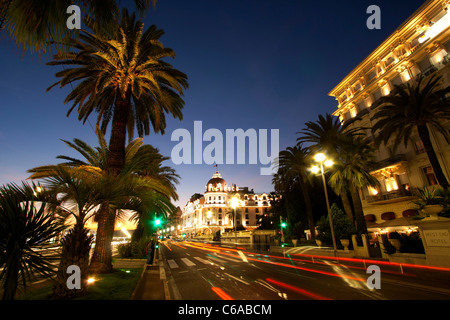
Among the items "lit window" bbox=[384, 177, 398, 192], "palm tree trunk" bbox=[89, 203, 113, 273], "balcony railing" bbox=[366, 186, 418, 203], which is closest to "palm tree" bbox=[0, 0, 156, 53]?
"palm tree trunk" bbox=[89, 203, 113, 273]

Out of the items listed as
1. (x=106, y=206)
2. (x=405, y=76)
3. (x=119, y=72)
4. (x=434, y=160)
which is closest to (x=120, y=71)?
(x=119, y=72)

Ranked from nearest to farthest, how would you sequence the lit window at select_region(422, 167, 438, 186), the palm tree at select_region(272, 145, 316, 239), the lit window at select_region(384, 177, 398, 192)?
the lit window at select_region(422, 167, 438, 186) < the lit window at select_region(384, 177, 398, 192) < the palm tree at select_region(272, 145, 316, 239)

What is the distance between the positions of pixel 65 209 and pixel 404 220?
86.5ft

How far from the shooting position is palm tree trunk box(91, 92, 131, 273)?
1027 centimetres

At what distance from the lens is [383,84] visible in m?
29.1

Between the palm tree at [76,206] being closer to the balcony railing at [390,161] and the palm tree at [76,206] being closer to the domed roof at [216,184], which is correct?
the balcony railing at [390,161]

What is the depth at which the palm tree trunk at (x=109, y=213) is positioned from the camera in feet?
33.7

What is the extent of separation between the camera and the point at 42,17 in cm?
379

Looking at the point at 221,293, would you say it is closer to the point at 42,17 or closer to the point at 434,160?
the point at 42,17

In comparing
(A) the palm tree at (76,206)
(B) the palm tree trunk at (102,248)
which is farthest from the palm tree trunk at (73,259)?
(B) the palm tree trunk at (102,248)

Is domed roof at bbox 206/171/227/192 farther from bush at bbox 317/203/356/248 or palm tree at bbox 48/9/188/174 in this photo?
palm tree at bbox 48/9/188/174

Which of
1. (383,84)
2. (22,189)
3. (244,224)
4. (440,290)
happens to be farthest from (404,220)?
(244,224)

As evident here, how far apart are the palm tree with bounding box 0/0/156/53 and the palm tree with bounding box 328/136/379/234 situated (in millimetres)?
23492
